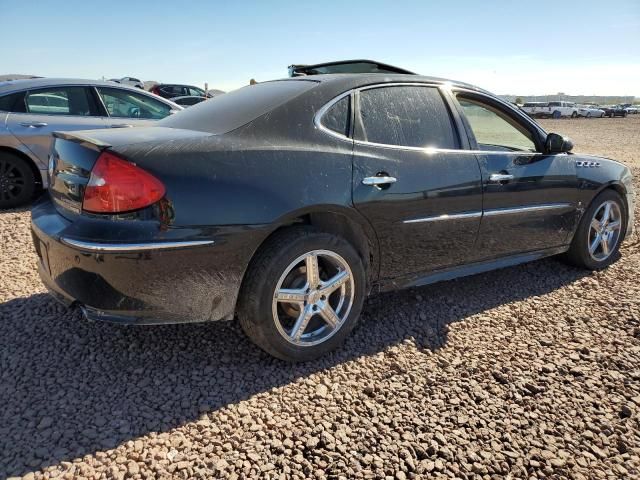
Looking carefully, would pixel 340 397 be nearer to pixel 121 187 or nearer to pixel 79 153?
pixel 121 187

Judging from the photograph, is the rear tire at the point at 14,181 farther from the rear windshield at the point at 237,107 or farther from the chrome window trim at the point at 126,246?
the chrome window trim at the point at 126,246

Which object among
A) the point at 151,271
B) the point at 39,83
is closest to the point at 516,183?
the point at 151,271

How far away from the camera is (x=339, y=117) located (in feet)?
9.14

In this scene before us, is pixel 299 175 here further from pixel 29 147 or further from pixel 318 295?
pixel 29 147

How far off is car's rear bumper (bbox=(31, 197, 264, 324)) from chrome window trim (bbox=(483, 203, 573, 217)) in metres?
1.78

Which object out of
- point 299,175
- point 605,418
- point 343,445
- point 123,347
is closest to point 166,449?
point 343,445

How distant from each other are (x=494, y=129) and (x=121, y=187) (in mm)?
2769

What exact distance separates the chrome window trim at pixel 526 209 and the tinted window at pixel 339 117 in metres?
1.22

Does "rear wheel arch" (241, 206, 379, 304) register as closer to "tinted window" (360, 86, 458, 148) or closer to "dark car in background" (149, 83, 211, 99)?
"tinted window" (360, 86, 458, 148)

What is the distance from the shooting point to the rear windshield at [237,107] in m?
2.66

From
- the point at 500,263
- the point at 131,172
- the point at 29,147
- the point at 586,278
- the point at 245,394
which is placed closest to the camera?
the point at 131,172

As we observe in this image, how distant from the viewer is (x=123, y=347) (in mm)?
2779

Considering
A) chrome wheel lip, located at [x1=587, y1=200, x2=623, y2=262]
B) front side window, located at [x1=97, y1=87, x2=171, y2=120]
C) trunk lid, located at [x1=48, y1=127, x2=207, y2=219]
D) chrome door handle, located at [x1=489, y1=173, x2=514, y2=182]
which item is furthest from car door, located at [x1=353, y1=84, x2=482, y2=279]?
front side window, located at [x1=97, y1=87, x2=171, y2=120]

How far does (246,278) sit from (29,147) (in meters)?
4.44
